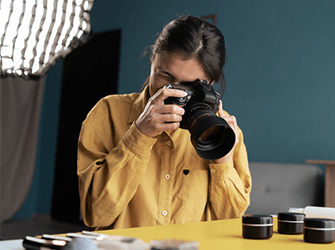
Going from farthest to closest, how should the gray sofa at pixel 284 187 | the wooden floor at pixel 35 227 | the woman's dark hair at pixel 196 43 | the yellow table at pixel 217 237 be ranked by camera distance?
the wooden floor at pixel 35 227, the gray sofa at pixel 284 187, the woman's dark hair at pixel 196 43, the yellow table at pixel 217 237

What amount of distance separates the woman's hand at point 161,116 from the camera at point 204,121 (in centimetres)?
2

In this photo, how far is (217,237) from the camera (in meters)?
0.51

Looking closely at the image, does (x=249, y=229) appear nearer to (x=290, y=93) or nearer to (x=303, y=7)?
(x=290, y=93)

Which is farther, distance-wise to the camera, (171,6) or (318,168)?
(171,6)

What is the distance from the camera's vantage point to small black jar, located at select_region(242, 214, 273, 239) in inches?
19.6

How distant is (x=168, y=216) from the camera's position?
2.69ft

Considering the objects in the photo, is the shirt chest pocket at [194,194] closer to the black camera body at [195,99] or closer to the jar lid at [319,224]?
the black camera body at [195,99]

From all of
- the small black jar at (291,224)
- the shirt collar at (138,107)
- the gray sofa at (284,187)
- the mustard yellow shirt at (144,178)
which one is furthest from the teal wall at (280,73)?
the small black jar at (291,224)

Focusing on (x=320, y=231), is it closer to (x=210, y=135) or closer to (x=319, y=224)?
(x=319, y=224)

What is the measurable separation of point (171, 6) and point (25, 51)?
6.32 ft

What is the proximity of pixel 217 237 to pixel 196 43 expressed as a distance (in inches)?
18.8

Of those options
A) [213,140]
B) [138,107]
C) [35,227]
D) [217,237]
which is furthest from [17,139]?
[217,237]

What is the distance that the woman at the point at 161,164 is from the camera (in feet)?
2.42

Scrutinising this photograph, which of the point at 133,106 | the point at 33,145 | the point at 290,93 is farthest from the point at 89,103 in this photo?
the point at 133,106
